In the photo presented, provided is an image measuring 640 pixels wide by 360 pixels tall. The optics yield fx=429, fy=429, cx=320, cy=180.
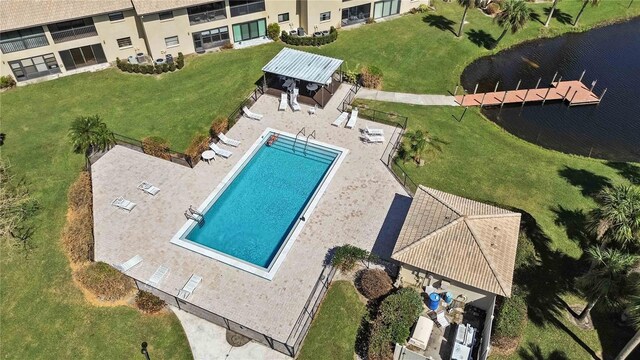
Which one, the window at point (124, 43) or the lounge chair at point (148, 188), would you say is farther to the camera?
the window at point (124, 43)

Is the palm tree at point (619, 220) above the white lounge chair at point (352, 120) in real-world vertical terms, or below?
above

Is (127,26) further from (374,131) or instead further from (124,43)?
(374,131)

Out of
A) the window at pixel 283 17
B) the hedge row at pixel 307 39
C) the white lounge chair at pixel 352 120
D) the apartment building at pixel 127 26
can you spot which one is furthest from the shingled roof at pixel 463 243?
the window at pixel 283 17

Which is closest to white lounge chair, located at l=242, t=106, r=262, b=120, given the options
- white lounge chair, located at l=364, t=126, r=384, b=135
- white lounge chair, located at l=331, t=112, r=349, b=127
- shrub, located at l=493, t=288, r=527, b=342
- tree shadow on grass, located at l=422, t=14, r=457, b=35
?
white lounge chair, located at l=331, t=112, r=349, b=127

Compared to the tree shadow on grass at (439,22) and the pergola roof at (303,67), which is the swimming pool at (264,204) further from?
the tree shadow on grass at (439,22)

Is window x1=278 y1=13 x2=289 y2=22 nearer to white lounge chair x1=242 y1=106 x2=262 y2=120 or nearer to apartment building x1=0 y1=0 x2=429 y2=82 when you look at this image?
apartment building x1=0 y1=0 x2=429 y2=82

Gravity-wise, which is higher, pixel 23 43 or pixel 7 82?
pixel 23 43

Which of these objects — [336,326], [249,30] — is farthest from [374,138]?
[249,30]
